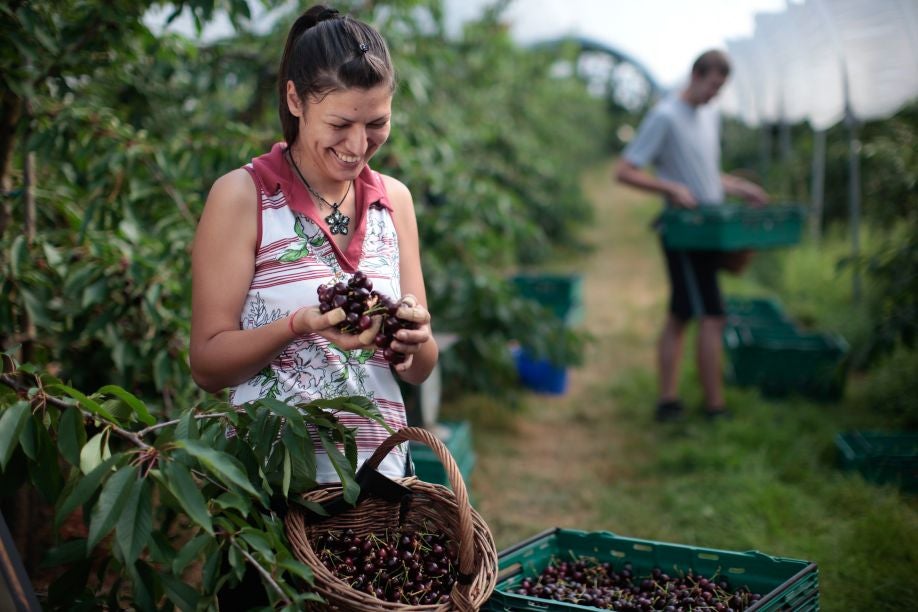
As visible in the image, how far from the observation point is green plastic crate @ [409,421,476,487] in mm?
3469

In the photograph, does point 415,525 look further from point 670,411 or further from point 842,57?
point 842,57

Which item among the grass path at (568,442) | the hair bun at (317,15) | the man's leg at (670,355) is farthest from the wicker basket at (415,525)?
the man's leg at (670,355)

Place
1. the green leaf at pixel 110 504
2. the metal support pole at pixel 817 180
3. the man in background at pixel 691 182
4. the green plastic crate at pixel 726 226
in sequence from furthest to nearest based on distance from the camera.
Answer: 1. the metal support pole at pixel 817 180
2. the man in background at pixel 691 182
3. the green plastic crate at pixel 726 226
4. the green leaf at pixel 110 504

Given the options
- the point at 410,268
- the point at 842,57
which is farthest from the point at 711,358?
the point at 410,268

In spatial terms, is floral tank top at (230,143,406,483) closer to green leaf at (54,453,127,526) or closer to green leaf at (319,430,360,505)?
green leaf at (319,430,360,505)

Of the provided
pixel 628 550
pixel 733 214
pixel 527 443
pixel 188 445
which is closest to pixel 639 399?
pixel 527 443

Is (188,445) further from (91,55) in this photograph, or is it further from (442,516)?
(91,55)

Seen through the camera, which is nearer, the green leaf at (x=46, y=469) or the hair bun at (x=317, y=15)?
the green leaf at (x=46, y=469)

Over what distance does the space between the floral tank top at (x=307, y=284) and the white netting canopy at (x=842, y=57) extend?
5.04m

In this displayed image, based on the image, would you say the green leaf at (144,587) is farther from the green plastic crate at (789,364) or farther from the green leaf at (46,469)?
the green plastic crate at (789,364)

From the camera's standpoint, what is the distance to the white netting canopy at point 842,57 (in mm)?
5777

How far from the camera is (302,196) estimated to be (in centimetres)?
172

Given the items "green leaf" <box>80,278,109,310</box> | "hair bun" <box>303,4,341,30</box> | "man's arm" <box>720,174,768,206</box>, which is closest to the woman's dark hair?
"hair bun" <box>303,4,341,30</box>

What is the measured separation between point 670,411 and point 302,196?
3.79 meters
